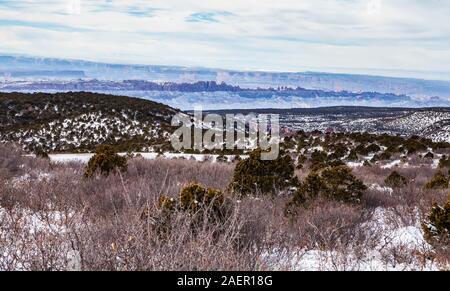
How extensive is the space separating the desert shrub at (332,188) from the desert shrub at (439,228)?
3.25 metres

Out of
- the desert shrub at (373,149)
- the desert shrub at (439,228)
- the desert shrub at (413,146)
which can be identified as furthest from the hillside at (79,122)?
the desert shrub at (439,228)

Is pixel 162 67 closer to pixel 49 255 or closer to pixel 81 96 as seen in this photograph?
pixel 81 96

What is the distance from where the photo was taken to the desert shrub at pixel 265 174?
37.9 ft

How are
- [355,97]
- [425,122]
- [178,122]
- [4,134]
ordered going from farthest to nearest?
[355,97]
[425,122]
[178,122]
[4,134]

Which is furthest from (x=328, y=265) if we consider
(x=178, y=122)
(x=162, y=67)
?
(x=162, y=67)

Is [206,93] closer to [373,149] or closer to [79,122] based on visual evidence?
[79,122]

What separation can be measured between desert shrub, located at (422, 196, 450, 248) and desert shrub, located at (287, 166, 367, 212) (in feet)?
10.6

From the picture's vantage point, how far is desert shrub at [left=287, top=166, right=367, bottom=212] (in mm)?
10719

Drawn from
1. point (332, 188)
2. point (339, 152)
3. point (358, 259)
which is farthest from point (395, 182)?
point (358, 259)

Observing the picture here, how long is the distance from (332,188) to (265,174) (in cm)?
190

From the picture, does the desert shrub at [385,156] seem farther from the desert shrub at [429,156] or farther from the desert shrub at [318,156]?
the desert shrub at [318,156]

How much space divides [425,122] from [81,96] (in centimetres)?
3522

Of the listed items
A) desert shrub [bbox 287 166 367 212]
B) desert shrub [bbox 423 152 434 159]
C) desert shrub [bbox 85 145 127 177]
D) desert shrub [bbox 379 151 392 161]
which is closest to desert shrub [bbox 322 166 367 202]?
desert shrub [bbox 287 166 367 212]
